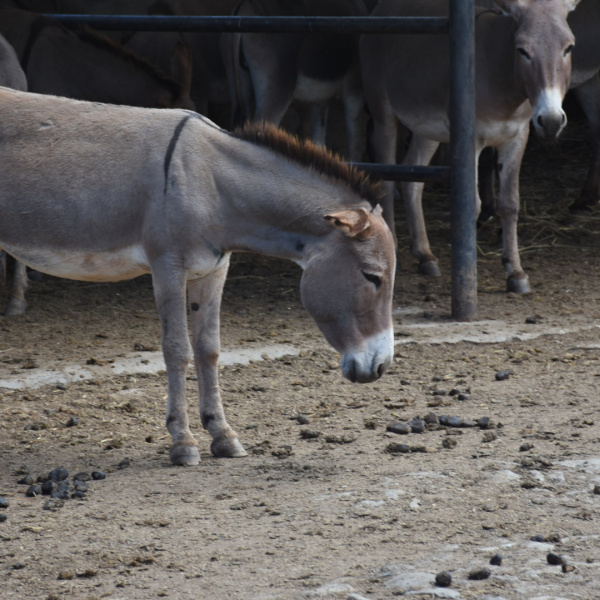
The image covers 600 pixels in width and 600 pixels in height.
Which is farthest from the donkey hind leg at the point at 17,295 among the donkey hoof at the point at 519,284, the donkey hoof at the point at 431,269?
the donkey hoof at the point at 519,284

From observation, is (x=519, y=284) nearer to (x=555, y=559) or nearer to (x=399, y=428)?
(x=399, y=428)

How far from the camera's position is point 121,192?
3.63m

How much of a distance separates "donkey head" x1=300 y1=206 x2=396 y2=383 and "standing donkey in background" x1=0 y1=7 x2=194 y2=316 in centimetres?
335

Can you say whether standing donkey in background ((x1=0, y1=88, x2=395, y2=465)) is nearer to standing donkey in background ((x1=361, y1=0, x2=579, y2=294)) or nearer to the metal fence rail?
the metal fence rail

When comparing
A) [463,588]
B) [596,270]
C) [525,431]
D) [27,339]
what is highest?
[596,270]

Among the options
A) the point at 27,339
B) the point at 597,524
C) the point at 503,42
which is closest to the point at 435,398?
the point at 597,524

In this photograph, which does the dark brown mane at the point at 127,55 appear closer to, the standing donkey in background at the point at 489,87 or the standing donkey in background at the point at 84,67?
the standing donkey in background at the point at 84,67

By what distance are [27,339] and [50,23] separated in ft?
8.36

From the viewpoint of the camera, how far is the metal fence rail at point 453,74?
18.1 ft

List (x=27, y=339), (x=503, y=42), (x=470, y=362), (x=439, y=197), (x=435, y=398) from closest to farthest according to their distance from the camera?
1. (x=435, y=398)
2. (x=470, y=362)
3. (x=27, y=339)
4. (x=503, y=42)
5. (x=439, y=197)

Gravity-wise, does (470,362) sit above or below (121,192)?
below

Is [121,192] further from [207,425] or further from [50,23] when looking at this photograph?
[50,23]

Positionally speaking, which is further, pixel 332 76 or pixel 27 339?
pixel 332 76

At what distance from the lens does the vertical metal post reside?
5.54 m
